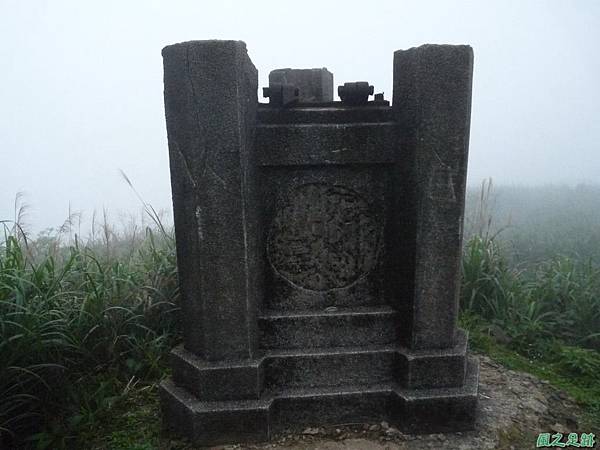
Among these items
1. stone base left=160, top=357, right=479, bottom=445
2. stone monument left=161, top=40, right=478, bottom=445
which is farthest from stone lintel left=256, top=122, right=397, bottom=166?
stone base left=160, top=357, right=479, bottom=445

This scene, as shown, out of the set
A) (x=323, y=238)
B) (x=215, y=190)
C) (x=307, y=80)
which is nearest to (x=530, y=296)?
(x=323, y=238)

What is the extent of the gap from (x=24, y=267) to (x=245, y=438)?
6.23 ft

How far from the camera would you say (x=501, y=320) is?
374cm

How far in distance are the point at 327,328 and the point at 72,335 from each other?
1.58 m

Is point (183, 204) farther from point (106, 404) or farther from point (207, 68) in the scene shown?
point (106, 404)

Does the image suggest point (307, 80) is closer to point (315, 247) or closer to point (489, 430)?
point (315, 247)

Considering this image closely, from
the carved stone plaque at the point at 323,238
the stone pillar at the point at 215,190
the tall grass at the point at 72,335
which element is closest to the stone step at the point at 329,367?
the stone pillar at the point at 215,190

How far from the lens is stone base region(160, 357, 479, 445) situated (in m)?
2.24

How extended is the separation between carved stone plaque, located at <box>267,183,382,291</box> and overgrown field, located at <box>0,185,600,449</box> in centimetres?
117

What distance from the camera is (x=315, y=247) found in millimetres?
2482

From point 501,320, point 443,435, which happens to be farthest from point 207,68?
point 501,320

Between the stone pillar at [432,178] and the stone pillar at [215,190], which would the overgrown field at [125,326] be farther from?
the stone pillar at [432,178]

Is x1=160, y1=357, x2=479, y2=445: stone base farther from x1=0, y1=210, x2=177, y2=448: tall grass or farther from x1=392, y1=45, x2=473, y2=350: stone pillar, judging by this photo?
x1=0, y1=210, x2=177, y2=448: tall grass

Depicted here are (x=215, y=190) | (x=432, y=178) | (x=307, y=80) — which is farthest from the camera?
(x=307, y=80)
